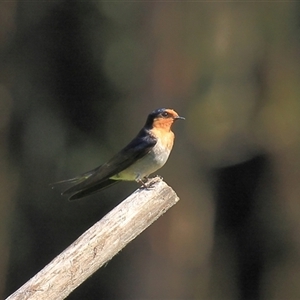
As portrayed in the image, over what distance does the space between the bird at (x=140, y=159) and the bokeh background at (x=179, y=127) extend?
3474 millimetres

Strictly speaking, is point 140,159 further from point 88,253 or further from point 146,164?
point 88,253

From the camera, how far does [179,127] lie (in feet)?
25.3

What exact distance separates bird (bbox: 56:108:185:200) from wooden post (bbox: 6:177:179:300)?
1.34m

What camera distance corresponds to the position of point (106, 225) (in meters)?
2.46

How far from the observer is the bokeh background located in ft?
26.5

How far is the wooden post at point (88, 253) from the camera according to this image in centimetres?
231

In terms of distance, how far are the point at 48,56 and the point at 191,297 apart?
3262mm

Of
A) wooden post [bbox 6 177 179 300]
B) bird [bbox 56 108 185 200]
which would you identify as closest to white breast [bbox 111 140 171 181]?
bird [bbox 56 108 185 200]

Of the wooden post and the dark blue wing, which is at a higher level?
the wooden post

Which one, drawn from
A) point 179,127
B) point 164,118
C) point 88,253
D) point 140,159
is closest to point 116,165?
point 140,159

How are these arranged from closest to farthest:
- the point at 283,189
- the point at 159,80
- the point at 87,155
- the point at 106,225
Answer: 1. the point at 106,225
2. the point at 159,80
3. the point at 87,155
4. the point at 283,189

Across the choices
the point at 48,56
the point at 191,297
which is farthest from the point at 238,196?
the point at 48,56

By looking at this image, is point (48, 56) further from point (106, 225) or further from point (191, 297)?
point (106, 225)

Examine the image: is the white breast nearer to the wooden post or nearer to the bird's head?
the bird's head
